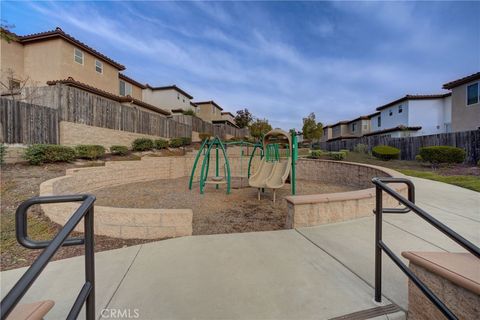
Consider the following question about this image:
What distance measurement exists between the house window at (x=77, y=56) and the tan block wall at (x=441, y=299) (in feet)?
→ 72.3


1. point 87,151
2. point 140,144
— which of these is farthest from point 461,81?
point 87,151

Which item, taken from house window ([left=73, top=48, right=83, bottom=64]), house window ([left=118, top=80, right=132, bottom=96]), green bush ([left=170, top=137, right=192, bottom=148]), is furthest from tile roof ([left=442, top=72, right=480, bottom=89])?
house window ([left=118, top=80, right=132, bottom=96])

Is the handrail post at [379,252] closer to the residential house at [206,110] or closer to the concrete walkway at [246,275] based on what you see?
the concrete walkway at [246,275]

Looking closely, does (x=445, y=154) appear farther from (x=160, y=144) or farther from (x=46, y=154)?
(x=46, y=154)

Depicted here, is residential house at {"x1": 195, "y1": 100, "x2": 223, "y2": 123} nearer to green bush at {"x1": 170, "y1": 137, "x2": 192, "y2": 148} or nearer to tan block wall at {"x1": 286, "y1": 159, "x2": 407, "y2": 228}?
green bush at {"x1": 170, "y1": 137, "x2": 192, "y2": 148}

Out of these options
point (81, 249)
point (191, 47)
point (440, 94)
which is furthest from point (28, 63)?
point (440, 94)

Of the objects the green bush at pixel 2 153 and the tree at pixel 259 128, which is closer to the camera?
the green bush at pixel 2 153

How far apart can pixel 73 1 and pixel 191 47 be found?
270 inches

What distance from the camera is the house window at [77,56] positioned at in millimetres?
16375

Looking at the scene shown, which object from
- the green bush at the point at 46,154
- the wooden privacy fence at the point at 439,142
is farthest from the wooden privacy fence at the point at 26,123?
the wooden privacy fence at the point at 439,142

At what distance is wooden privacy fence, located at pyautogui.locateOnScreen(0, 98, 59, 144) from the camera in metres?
8.52

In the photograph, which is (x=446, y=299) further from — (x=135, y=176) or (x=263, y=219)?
(x=135, y=176)

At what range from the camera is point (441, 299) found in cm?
155

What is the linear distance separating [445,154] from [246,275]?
15129mm
